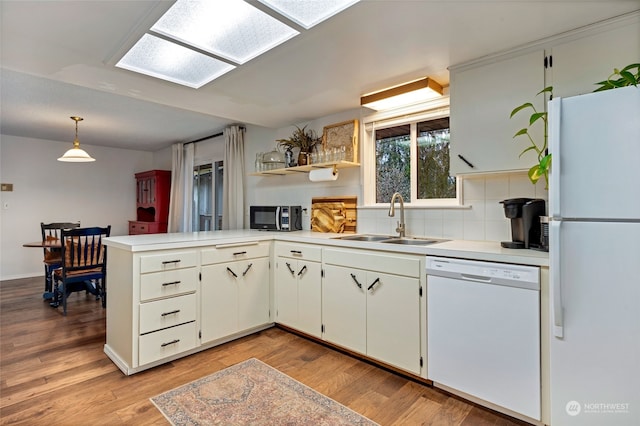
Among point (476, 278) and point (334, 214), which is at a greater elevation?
point (334, 214)

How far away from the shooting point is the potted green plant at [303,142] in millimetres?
3381

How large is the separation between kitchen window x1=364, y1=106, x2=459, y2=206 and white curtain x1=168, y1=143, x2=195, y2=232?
3.47m

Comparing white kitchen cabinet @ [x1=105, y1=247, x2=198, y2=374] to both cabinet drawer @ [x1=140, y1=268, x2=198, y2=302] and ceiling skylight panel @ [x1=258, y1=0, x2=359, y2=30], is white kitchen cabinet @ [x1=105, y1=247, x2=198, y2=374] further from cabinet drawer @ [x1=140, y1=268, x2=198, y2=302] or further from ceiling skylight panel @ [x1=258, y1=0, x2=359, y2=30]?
ceiling skylight panel @ [x1=258, y1=0, x2=359, y2=30]

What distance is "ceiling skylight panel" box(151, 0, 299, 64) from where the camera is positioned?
1.62m

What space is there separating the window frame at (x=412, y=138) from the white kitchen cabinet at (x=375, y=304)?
76 cm

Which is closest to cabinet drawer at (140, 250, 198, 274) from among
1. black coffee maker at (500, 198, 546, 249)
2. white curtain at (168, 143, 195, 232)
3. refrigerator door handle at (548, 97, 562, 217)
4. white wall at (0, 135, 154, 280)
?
black coffee maker at (500, 198, 546, 249)

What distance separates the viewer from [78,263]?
3.61 m

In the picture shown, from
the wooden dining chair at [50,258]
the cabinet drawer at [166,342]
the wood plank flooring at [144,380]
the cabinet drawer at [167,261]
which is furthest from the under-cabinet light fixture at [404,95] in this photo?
the wooden dining chair at [50,258]

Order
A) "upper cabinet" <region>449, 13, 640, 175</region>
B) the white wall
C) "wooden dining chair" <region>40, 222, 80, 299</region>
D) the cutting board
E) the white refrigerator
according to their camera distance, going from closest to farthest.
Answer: the white refrigerator < "upper cabinet" <region>449, 13, 640, 175</region> < the cutting board < "wooden dining chair" <region>40, 222, 80, 299</region> < the white wall

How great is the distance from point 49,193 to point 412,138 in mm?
6075

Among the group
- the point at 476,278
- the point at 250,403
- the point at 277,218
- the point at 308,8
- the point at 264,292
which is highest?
the point at 308,8

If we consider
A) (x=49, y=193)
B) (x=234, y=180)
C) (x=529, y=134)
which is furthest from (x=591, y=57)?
(x=49, y=193)

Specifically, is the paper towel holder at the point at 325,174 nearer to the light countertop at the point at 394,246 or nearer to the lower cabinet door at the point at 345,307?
the light countertop at the point at 394,246
